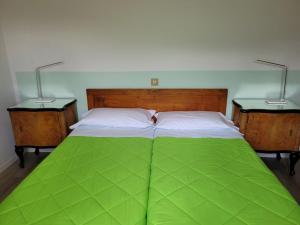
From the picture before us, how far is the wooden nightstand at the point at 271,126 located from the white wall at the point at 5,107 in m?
2.61

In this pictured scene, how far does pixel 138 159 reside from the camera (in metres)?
1.66

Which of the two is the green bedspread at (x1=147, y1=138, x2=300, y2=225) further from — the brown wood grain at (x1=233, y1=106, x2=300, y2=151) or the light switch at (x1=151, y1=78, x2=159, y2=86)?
the light switch at (x1=151, y1=78, x2=159, y2=86)

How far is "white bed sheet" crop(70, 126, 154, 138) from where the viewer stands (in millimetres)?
2098

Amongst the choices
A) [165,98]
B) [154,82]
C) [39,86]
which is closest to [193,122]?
[165,98]

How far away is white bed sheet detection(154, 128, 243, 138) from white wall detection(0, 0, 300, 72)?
2.44 ft

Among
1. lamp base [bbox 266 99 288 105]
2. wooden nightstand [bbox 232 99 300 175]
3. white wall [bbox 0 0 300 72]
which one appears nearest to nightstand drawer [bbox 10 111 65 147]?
white wall [bbox 0 0 300 72]

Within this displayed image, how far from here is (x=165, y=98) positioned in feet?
8.25

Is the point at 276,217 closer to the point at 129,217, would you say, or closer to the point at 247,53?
the point at 129,217

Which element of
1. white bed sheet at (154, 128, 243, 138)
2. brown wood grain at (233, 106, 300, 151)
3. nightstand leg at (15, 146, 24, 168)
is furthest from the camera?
nightstand leg at (15, 146, 24, 168)

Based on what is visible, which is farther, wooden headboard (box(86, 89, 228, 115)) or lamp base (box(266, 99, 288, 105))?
wooden headboard (box(86, 89, 228, 115))

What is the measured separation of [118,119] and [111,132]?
17cm

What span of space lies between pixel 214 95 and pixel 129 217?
1.77m

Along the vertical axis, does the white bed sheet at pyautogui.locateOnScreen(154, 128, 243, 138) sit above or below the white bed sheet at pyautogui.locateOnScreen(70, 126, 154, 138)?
below

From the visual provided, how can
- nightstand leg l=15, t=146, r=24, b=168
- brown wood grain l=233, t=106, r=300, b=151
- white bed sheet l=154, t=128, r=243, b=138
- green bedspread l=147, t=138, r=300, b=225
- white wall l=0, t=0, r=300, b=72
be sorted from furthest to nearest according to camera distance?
1. nightstand leg l=15, t=146, r=24, b=168
2. white wall l=0, t=0, r=300, b=72
3. brown wood grain l=233, t=106, r=300, b=151
4. white bed sheet l=154, t=128, r=243, b=138
5. green bedspread l=147, t=138, r=300, b=225
